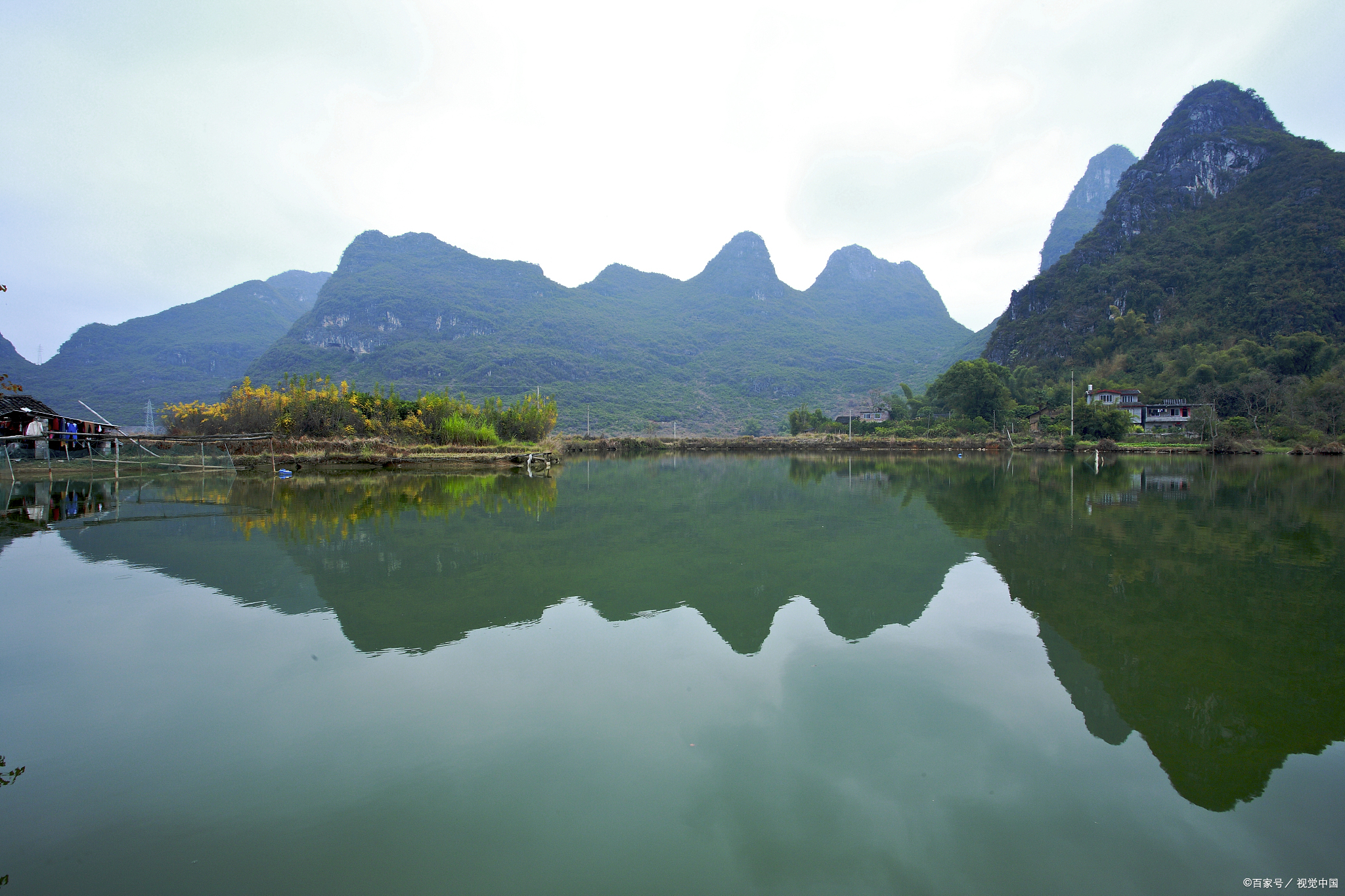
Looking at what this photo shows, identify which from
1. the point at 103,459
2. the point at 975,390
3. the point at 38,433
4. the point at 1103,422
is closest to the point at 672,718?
the point at 103,459

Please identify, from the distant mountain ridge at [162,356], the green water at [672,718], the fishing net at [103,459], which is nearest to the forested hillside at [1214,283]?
the green water at [672,718]

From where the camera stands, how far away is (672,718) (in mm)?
3463

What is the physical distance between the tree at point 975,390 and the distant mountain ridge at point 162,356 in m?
96.9

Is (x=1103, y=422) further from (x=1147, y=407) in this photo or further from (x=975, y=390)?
(x=975, y=390)

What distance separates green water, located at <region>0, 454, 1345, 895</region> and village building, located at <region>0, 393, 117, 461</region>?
61.1 ft

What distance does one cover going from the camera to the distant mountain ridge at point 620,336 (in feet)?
306

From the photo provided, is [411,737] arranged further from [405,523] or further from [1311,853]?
[405,523]

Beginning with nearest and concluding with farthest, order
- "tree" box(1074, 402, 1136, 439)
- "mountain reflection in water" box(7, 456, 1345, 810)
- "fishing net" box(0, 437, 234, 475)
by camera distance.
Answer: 1. "mountain reflection in water" box(7, 456, 1345, 810)
2. "fishing net" box(0, 437, 234, 475)
3. "tree" box(1074, 402, 1136, 439)

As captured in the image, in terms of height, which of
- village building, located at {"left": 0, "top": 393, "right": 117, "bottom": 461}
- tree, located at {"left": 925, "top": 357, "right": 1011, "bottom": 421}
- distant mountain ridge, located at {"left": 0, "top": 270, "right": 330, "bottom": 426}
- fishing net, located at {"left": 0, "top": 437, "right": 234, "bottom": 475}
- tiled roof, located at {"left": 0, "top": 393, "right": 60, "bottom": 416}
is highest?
distant mountain ridge, located at {"left": 0, "top": 270, "right": 330, "bottom": 426}

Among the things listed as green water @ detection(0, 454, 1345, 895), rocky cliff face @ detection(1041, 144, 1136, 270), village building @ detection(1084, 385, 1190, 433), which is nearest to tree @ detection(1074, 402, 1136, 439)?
village building @ detection(1084, 385, 1190, 433)

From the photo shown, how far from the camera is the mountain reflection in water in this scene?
375cm

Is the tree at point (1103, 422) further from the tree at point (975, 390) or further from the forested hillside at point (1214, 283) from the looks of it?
the tree at point (975, 390)

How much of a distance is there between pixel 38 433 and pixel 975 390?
207 ft

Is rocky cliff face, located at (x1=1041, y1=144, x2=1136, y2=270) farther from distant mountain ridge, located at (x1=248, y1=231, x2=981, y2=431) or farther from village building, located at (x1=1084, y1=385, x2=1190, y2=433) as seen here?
village building, located at (x1=1084, y1=385, x2=1190, y2=433)
